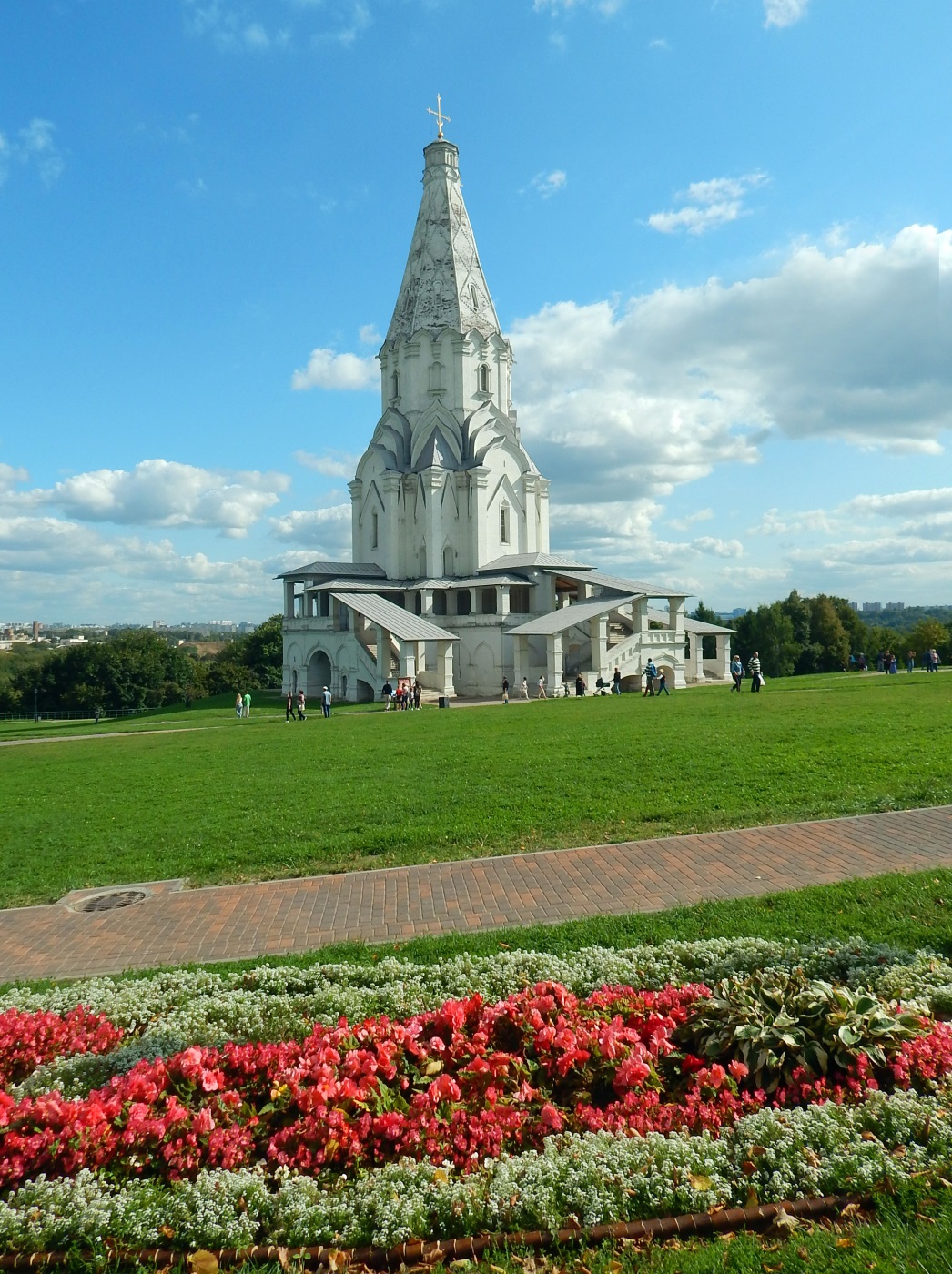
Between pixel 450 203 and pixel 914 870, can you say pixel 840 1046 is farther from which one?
pixel 450 203

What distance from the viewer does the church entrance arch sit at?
44469 mm

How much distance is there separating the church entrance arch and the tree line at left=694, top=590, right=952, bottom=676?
109 feet

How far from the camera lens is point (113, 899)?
903 centimetres

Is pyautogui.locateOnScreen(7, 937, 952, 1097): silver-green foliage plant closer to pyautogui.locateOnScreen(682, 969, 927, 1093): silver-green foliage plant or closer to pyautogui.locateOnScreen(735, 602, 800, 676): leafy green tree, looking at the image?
pyautogui.locateOnScreen(682, 969, 927, 1093): silver-green foliage plant

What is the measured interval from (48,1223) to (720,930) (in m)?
4.94

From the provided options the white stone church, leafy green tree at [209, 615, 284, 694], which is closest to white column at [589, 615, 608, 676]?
the white stone church

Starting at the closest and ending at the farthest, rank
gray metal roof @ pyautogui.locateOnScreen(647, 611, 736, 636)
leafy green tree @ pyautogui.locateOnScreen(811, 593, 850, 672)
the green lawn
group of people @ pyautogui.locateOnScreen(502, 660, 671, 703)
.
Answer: the green lawn → group of people @ pyautogui.locateOnScreen(502, 660, 671, 703) → gray metal roof @ pyautogui.locateOnScreen(647, 611, 736, 636) → leafy green tree @ pyautogui.locateOnScreen(811, 593, 850, 672)

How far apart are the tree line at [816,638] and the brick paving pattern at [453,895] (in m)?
57.2

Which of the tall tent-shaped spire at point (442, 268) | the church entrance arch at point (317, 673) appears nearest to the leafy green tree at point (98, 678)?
the church entrance arch at point (317, 673)

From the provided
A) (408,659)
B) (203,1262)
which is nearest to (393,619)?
(408,659)

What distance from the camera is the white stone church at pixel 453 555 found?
39.3 metres

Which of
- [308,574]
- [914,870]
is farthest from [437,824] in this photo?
[308,574]

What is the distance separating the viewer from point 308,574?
150ft

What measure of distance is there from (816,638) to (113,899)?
70.2 m
